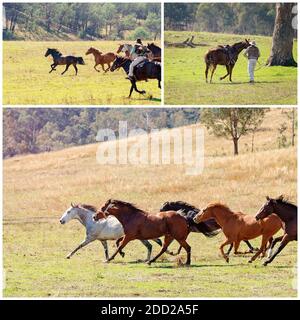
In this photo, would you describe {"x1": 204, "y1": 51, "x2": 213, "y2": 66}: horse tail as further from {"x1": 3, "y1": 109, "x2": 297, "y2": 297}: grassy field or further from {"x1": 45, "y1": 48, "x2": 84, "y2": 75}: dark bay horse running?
{"x1": 3, "y1": 109, "x2": 297, "y2": 297}: grassy field

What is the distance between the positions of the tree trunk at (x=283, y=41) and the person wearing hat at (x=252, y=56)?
1.09 ft

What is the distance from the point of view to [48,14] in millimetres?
19125

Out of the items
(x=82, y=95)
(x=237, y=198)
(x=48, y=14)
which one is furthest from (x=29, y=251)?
(x=237, y=198)

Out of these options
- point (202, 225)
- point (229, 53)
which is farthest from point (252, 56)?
point (202, 225)

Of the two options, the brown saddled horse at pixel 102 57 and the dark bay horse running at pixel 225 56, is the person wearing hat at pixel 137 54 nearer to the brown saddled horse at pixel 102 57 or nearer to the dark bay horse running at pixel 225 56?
the brown saddled horse at pixel 102 57

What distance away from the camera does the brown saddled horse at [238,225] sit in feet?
57.6

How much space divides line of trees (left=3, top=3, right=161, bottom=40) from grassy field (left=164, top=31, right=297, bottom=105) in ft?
1.90

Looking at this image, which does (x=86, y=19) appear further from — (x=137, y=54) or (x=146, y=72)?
(x=146, y=72)

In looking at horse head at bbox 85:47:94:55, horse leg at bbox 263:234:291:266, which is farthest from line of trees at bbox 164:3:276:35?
horse leg at bbox 263:234:291:266

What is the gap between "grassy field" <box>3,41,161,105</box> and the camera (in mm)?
18609

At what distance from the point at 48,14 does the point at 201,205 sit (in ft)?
22.5

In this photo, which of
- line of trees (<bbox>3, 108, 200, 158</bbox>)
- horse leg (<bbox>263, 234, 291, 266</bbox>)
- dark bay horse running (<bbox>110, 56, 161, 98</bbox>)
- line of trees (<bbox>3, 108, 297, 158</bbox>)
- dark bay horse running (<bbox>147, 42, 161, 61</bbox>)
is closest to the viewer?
horse leg (<bbox>263, 234, 291, 266</bbox>)
